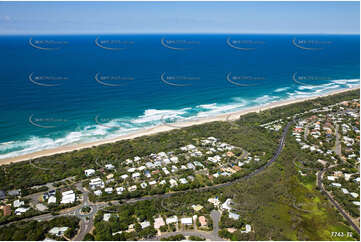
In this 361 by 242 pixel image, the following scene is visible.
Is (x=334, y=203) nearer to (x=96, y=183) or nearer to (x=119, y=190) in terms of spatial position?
(x=119, y=190)

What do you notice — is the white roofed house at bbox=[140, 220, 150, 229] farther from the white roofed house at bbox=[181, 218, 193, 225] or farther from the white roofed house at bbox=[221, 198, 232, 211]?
the white roofed house at bbox=[221, 198, 232, 211]

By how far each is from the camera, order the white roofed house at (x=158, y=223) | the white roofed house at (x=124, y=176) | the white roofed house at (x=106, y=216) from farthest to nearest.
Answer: the white roofed house at (x=124, y=176)
the white roofed house at (x=106, y=216)
the white roofed house at (x=158, y=223)

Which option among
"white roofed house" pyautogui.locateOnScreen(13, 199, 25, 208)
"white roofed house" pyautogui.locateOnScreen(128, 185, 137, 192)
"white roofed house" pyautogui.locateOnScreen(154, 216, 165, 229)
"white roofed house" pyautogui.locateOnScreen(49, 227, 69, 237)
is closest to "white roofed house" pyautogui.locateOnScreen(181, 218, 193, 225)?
"white roofed house" pyautogui.locateOnScreen(154, 216, 165, 229)

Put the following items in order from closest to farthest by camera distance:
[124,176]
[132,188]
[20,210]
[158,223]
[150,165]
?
[158,223] → [20,210] → [132,188] → [124,176] → [150,165]

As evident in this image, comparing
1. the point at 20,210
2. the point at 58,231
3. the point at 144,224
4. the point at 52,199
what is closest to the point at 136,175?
the point at 144,224

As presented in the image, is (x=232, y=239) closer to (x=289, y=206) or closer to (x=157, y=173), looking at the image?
(x=289, y=206)

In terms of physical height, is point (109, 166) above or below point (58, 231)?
above

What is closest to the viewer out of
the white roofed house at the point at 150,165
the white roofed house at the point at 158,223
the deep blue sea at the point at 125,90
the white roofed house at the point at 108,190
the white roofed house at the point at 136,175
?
the white roofed house at the point at 158,223

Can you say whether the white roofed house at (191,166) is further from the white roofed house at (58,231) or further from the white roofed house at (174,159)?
the white roofed house at (58,231)

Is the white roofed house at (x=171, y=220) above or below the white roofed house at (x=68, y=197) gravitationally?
below

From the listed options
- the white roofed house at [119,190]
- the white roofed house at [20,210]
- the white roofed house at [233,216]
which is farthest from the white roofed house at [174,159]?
the white roofed house at [20,210]

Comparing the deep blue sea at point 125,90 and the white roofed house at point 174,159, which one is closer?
Result: the white roofed house at point 174,159

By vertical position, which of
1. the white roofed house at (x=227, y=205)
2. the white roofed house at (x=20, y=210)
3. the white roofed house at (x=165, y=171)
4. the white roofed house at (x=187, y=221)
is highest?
the white roofed house at (x=165, y=171)
